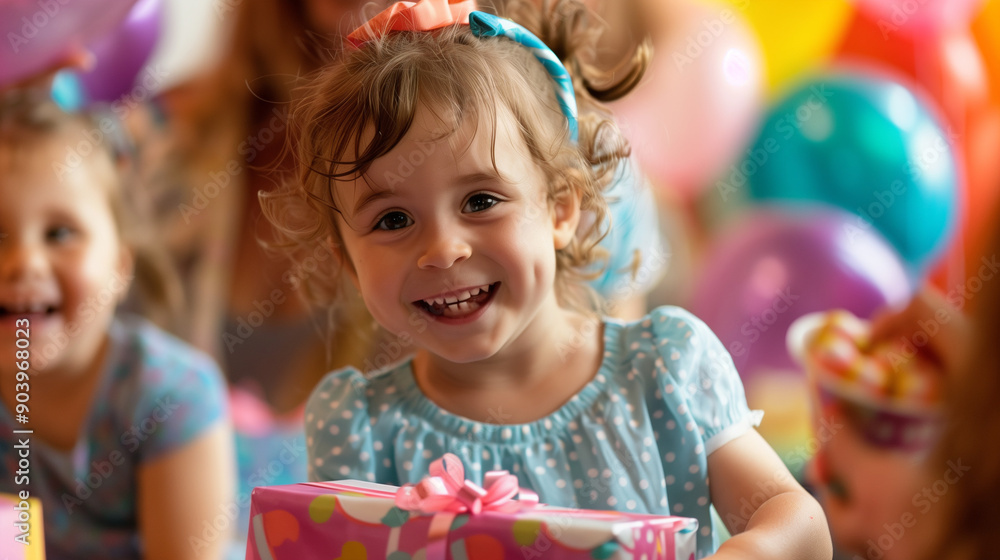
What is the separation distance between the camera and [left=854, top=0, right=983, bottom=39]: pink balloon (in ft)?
5.84

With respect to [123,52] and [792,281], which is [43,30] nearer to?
[123,52]

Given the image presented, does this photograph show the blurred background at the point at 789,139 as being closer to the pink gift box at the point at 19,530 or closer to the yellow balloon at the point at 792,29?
the yellow balloon at the point at 792,29

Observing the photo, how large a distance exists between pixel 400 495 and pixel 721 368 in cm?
37

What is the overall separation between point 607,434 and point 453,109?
1.13 ft

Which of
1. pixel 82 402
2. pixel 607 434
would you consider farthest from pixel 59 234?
pixel 607 434

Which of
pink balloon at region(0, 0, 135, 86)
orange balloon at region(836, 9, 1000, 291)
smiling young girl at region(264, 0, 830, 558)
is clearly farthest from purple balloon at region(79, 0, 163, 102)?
orange balloon at region(836, 9, 1000, 291)

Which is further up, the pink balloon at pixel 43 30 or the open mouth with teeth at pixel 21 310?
the pink balloon at pixel 43 30

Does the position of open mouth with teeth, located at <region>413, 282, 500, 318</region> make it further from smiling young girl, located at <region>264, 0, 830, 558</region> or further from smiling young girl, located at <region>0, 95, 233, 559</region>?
smiling young girl, located at <region>0, 95, 233, 559</region>

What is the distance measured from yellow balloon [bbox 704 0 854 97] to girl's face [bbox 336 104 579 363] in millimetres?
1139

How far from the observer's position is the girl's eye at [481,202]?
33.3 inches

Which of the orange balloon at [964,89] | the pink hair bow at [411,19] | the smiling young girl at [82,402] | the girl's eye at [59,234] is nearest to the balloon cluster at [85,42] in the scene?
the smiling young girl at [82,402]

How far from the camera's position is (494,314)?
0.86 metres

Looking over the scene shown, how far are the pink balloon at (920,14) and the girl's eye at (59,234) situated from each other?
4.96ft

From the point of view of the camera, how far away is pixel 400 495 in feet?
2.33
